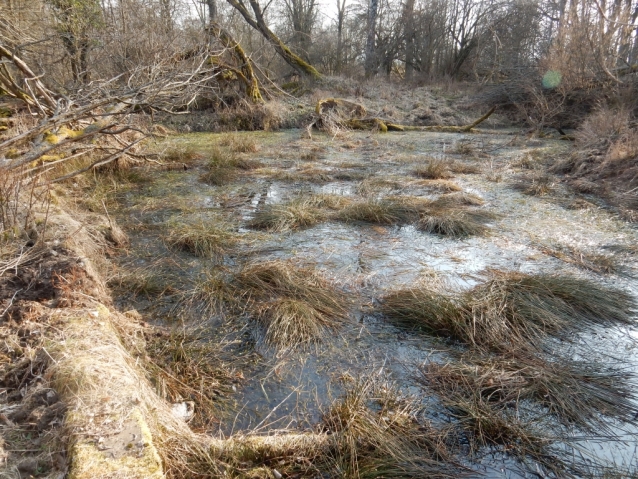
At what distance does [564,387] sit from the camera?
8.59ft

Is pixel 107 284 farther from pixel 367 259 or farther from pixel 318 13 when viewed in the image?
pixel 318 13

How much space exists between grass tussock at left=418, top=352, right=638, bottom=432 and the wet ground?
13 centimetres

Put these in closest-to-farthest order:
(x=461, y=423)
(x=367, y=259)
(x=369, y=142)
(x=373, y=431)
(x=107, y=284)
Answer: (x=373, y=431), (x=461, y=423), (x=107, y=284), (x=367, y=259), (x=369, y=142)

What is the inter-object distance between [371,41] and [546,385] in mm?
20405

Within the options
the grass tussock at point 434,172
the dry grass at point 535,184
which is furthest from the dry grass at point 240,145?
the dry grass at point 535,184

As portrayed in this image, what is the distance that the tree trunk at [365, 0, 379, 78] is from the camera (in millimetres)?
20250

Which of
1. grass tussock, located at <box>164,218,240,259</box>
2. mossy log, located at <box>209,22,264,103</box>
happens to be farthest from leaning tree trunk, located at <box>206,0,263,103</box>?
grass tussock, located at <box>164,218,240,259</box>

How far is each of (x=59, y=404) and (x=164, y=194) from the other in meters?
4.79

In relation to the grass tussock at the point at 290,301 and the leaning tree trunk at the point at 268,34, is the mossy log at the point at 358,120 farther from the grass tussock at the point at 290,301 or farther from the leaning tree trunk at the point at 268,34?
the grass tussock at the point at 290,301

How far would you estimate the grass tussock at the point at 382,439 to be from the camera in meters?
2.06

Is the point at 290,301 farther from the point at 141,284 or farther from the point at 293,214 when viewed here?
the point at 293,214

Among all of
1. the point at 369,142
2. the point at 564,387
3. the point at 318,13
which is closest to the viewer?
the point at 564,387

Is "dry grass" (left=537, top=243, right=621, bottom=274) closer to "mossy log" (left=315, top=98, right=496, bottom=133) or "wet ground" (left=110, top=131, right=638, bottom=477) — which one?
"wet ground" (left=110, top=131, right=638, bottom=477)

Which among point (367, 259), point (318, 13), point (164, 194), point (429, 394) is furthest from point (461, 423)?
point (318, 13)
